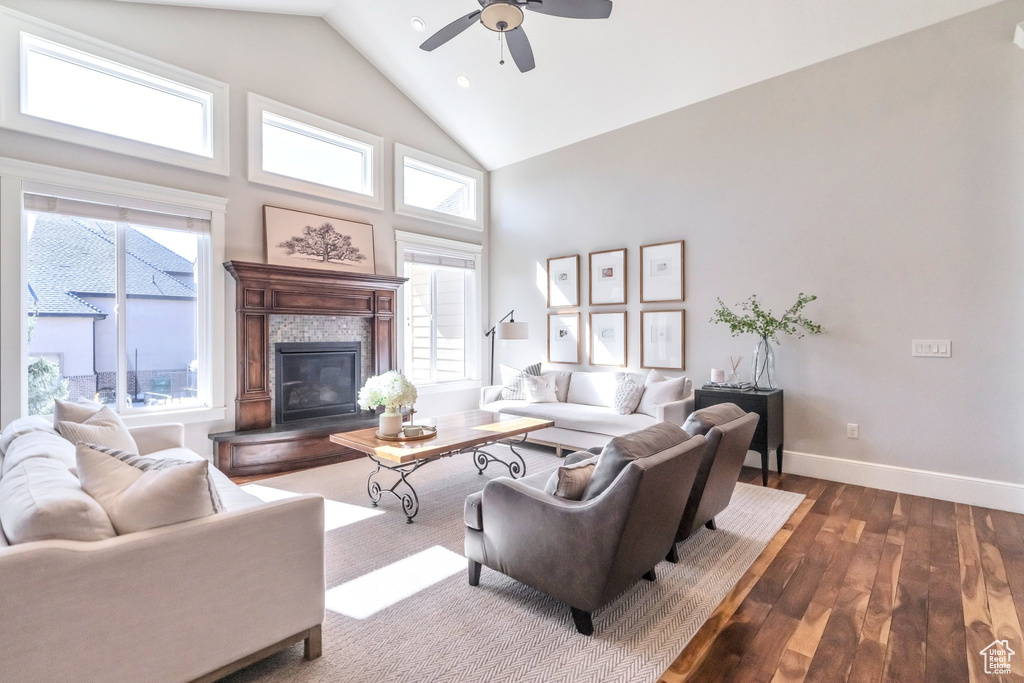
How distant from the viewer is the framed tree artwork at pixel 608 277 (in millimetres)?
5387

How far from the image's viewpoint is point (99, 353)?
381 centimetres

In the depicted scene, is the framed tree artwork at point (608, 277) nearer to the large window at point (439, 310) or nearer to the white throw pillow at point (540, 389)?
the white throw pillow at point (540, 389)

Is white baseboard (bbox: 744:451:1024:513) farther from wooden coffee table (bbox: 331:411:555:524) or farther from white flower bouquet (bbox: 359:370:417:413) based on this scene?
white flower bouquet (bbox: 359:370:417:413)

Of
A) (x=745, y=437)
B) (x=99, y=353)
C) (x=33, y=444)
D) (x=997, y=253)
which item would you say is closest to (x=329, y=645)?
(x=33, y=444)

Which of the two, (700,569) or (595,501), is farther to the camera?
(700,569)

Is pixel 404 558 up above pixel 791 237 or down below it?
below

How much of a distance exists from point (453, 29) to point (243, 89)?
244 cm

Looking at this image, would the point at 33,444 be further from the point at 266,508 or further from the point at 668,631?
the point at 668,631

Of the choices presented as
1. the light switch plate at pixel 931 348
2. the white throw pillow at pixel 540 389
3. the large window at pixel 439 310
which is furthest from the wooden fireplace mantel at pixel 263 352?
the light switch plate at pixel 931 348

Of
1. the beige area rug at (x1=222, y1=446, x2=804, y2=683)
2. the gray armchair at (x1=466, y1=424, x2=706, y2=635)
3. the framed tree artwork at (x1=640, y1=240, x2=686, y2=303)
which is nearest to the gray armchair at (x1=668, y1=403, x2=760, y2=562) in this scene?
the beige area rug at (x1=222, y1=446, x2=804, y2=683)

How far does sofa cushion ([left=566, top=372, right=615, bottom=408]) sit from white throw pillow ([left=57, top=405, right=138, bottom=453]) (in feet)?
13.2

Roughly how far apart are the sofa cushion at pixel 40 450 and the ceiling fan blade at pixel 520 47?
3.33 meters

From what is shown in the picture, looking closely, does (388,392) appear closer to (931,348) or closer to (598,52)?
(598,52)

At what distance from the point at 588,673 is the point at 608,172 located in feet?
16.4
